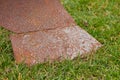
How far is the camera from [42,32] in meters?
2.37

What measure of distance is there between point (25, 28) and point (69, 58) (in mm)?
425

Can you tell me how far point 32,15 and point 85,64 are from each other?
59 cm

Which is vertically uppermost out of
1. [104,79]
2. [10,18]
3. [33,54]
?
[10,18]

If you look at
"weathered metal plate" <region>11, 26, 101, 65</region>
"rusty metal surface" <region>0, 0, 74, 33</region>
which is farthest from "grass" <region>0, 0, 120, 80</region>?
"rusty metal surface" <region>0, 0, 74, 33</region>

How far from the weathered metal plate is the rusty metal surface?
5 centimetres

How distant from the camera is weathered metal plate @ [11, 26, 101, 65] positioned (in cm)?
217

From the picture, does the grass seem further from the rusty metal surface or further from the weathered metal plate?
the rusty metal surface

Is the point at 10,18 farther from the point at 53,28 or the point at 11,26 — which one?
the point at 53,28

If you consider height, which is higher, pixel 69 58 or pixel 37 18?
pixel 37 18

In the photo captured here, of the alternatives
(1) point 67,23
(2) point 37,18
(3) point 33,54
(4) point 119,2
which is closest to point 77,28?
(1) point 67,23

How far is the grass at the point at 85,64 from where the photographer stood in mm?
2062

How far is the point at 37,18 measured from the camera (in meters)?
2.43

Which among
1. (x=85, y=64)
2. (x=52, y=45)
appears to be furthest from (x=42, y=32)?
(x=85, y=64)

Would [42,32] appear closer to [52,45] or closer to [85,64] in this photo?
[52,45]
